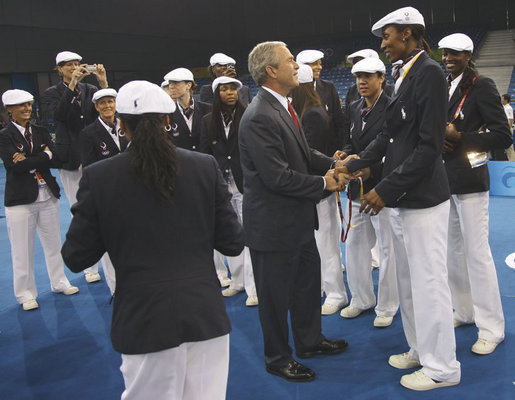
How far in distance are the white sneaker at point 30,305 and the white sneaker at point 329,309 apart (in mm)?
2611

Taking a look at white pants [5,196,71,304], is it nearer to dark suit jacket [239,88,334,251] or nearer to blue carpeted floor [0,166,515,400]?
blue carpeted floor [0,166,515,400]

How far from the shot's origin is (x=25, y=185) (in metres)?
4.65

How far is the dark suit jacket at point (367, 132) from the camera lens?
3623mm

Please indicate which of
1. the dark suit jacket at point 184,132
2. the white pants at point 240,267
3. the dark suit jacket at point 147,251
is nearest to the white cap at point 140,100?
the dark suit jacket at point 147,251

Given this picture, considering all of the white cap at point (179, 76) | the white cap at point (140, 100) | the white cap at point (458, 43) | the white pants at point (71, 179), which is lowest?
the white pants at point (71, 179)

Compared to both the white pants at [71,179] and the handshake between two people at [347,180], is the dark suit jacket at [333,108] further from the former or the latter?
the white pants at [71,179]

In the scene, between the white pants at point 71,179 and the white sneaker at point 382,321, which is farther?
the white pants at point 71,179

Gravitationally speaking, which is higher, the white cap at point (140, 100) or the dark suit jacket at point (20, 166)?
the white cap at point (140, 100)

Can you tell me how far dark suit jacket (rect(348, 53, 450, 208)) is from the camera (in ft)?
8.43

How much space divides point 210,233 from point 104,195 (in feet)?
1.37

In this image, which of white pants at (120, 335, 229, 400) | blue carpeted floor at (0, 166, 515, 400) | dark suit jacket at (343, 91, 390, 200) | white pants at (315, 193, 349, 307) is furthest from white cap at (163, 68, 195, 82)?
white pants at (120, 335, 229, 400)

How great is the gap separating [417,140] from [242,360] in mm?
1824

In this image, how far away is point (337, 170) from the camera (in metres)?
3.12

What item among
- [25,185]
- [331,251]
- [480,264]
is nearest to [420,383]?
[480,264]
